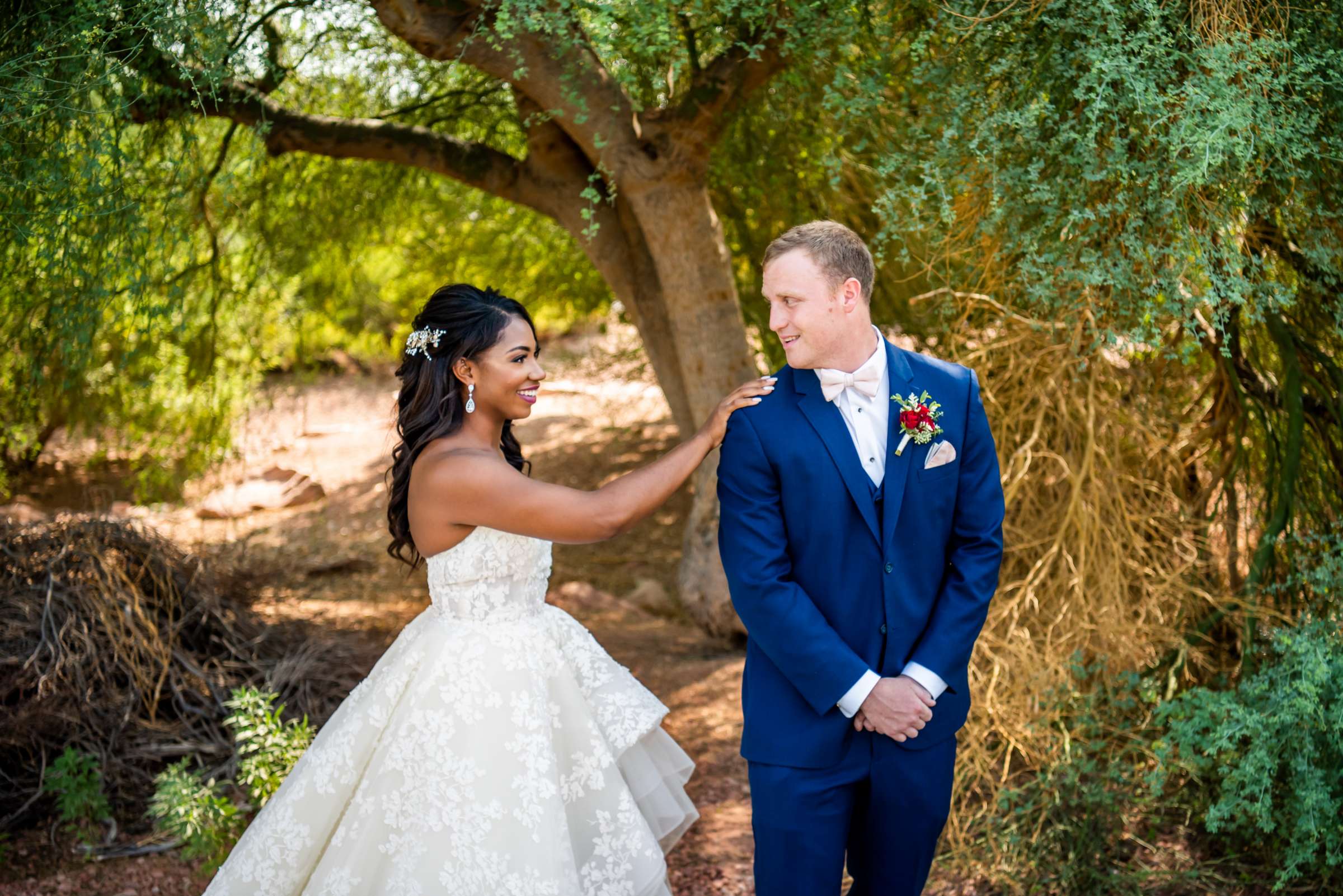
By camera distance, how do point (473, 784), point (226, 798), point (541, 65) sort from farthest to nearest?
1. point (541, 65)
2. point (226, 798)
3. point (473, 784)

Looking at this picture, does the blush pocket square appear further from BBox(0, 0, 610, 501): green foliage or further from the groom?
BBox(0, 0, 610, 501): green foliage

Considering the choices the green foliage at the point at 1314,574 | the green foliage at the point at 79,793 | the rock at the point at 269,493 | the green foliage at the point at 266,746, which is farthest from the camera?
the rock at the point at 269,493

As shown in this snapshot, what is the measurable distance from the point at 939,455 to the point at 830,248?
0.56m

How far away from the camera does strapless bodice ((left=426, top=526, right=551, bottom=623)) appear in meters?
2.95

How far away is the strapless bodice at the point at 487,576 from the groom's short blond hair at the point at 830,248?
1010 millimetres

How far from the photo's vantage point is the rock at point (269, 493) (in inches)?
418

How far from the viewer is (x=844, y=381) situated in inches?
107

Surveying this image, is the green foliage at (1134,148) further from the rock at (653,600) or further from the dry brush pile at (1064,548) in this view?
the rock at (653,600)

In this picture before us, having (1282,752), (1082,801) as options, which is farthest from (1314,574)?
(1082,801)

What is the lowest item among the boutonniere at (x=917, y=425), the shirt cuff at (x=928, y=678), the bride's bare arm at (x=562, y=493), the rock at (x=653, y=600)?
the rock at (x=653, y=600)

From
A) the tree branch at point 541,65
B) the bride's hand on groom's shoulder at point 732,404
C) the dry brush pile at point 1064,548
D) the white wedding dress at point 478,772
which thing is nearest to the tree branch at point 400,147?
the tree branch at point 541,65

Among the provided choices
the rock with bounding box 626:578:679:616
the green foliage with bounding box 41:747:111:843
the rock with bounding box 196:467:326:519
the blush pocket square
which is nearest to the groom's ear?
the blush pocket square

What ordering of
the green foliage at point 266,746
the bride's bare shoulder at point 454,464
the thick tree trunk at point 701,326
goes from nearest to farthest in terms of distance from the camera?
the bride's bare shoulder at point 454,464 < the green foliage at point 266,746 < the thick tree trunk at point 701,326

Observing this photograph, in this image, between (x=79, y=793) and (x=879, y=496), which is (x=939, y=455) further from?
(x=79, y=793)
